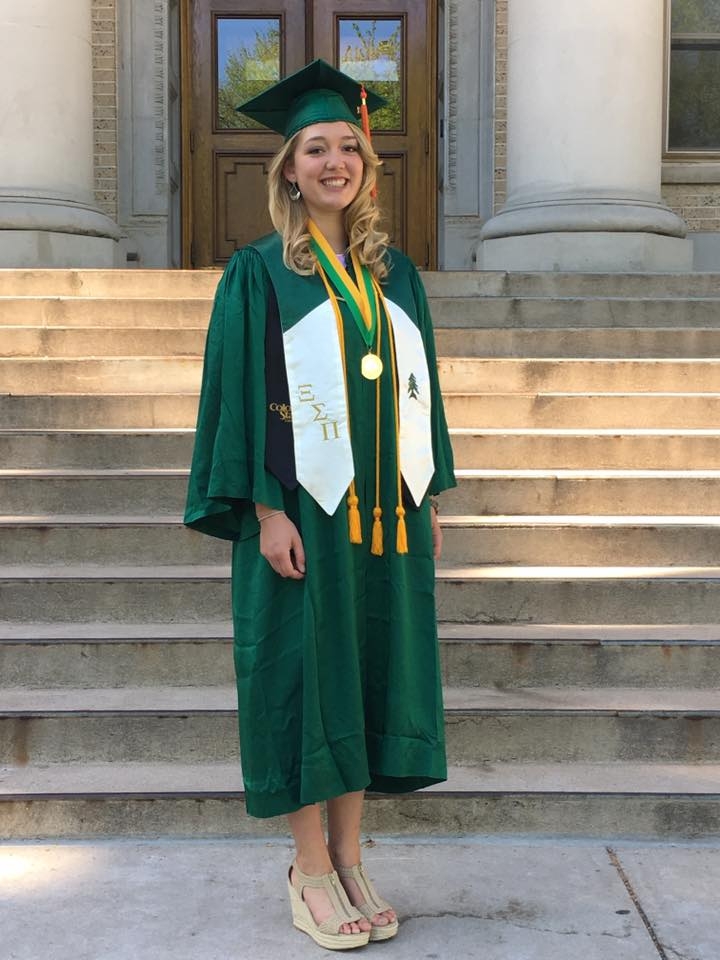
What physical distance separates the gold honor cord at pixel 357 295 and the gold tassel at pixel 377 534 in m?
0.32

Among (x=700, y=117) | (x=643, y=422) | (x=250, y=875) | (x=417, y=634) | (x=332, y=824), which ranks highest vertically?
(x=700, y=117)

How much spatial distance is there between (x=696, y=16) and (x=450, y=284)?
164 inches

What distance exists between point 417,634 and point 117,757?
139 centimetres

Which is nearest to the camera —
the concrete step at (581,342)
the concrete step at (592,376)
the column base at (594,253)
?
the concrete step at (592,376)

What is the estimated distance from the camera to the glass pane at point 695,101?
31.7 ft

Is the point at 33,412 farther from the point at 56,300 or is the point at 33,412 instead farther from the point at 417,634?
the point at 417,634

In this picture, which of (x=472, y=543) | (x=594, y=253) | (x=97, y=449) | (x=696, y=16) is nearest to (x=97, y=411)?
(x=97, y=449)

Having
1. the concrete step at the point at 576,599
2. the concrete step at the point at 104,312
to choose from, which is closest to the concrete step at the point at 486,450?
the concrete step at the point at 576,599

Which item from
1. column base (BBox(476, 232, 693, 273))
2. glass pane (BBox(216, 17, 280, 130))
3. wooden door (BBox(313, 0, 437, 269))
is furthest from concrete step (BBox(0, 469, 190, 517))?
glass pane (BBox(216, 17, 280, 130))

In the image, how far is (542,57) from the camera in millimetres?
7891

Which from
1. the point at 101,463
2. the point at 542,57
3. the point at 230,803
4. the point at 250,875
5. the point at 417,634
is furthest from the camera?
the point at 542,57

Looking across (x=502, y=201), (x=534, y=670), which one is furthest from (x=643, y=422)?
(x=502, y=201)

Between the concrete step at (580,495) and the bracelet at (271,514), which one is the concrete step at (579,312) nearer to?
the concrete step at (580,495)

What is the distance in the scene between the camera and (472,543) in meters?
4.79
